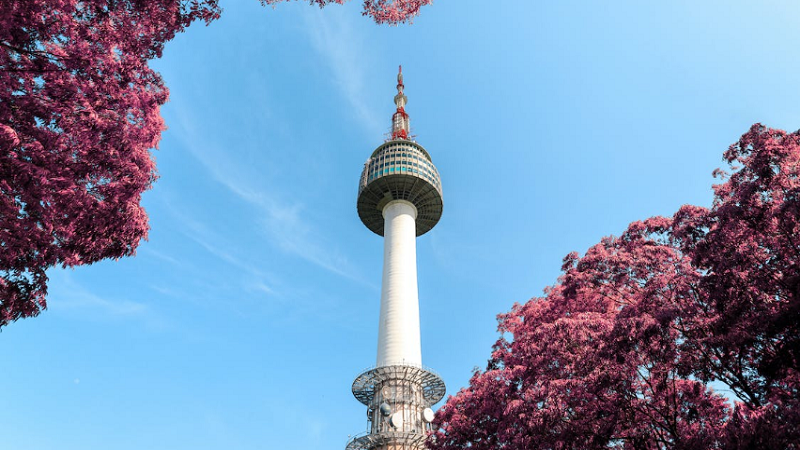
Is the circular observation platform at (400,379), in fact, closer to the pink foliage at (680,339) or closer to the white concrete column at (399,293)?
the white concrete column at (399,293)

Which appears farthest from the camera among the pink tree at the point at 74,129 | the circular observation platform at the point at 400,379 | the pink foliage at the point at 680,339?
the circular observation platform at the point at 400,379

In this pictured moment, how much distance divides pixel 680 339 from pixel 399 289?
4565 cm

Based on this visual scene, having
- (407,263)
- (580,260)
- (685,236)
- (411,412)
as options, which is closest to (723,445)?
(685,236)

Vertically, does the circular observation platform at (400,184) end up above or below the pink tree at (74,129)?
Result: above

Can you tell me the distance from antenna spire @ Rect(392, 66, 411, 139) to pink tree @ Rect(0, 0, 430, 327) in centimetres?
6810

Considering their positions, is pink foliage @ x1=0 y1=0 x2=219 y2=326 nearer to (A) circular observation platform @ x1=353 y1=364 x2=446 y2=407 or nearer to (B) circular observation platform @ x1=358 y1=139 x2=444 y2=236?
(A) circular observation platform @ x1=353 y1=364 x2=446 y2=407

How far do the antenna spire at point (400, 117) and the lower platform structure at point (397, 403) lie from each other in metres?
40.0

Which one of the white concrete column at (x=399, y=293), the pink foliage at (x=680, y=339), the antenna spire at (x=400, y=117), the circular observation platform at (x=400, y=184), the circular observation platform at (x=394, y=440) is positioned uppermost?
the antenna spire at (x=400, y=117)

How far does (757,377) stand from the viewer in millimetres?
15438

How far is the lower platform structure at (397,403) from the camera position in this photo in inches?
1972

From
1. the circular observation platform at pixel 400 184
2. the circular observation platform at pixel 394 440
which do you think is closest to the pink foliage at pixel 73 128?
the circular observation platform at pixel 394 440

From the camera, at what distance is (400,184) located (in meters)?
71.6

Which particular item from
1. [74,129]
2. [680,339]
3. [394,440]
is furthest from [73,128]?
[394,440]

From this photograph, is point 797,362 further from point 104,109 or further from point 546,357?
point 104,109
